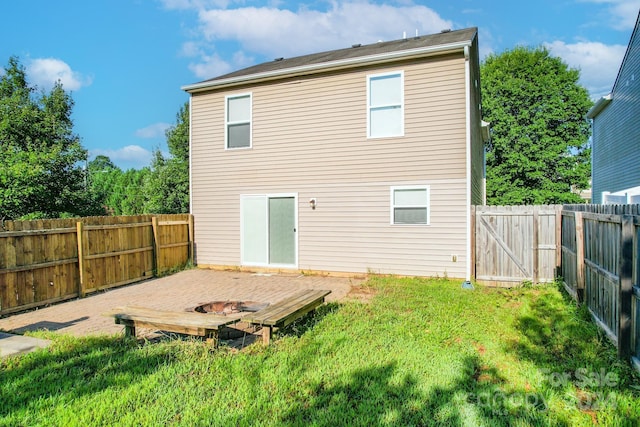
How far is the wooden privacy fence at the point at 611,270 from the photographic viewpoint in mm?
3510

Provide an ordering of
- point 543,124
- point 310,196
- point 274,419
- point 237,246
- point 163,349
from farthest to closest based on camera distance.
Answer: point 543,124
point 237,246
point 310,196
point 163,349
point 274,419

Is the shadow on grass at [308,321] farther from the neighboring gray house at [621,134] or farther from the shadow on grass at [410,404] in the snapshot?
the neighboring gray house at [621,134]

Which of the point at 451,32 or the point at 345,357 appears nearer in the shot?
the point at 345,357

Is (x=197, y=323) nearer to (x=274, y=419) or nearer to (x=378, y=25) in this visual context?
(x=274, y=419)

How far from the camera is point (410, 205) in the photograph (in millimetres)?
8703

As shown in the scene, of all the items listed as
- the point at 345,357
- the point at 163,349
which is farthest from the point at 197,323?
the point at 345,357

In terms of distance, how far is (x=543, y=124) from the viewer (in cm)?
2238

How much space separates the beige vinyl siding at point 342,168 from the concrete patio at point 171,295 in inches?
40.4

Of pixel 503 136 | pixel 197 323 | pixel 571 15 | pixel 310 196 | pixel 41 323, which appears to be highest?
pixel 571 15

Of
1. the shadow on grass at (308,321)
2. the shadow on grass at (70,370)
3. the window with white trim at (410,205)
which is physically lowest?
the shadow on grass at (308,321)

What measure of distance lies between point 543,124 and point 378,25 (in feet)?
42.5

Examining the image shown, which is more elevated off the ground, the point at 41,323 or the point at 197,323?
the point at 197,323

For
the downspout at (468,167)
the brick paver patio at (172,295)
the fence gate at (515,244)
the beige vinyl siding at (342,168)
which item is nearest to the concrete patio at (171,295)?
the brick paver patio at (172,295)

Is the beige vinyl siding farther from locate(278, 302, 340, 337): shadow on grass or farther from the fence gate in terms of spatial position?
locate(278, 302, 340, 337): shadow on grass
